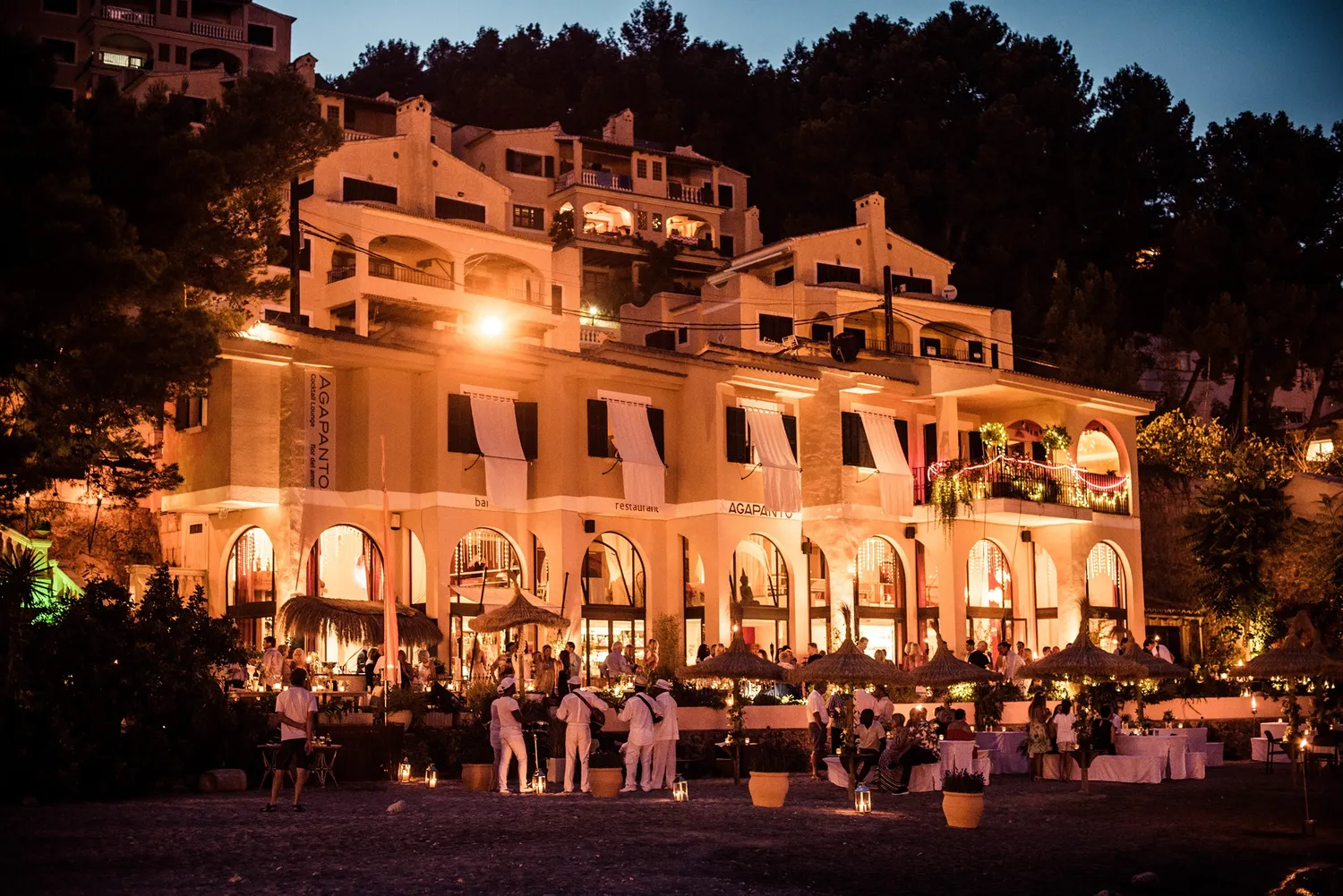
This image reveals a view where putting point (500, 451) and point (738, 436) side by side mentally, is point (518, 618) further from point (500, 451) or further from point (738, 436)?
point (738, 436)

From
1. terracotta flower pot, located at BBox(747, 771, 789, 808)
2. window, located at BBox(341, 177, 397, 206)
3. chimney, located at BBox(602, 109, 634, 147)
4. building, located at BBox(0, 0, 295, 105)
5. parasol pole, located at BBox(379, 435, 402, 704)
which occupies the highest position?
building, located at BBox(0, 0, 295, 105)

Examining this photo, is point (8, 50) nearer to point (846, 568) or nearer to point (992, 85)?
point (846, 568)

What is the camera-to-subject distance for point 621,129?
70.3 meters

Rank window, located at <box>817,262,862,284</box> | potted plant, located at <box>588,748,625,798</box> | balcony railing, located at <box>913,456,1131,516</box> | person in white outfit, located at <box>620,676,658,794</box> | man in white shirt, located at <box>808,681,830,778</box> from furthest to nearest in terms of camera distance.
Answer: window, located at <box>817,262,862,284</box>
balcony railing, located at <box>913,456,1131,516</box>
man in white shirt, located at <box>808,681,830,778</box>
person in white outfit, located at <box>620,676,658,794</box>
potted plant, located at <box>588,748,625,798</box>

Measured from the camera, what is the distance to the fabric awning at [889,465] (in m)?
40.6

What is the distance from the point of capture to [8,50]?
20531 millimetres

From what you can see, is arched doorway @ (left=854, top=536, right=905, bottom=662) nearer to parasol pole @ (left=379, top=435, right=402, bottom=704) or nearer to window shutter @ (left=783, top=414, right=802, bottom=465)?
window shutter @ (left=783, top=414, right=802, bottom=465)

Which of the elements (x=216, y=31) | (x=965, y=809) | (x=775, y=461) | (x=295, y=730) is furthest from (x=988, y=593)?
(x=216, y=31)

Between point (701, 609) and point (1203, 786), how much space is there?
47.6ft

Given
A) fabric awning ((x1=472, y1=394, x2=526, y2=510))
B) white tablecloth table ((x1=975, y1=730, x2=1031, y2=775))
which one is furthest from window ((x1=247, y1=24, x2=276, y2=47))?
→ white tablecloth table ((x1=975, y1=730, x2=1031, y2=775))

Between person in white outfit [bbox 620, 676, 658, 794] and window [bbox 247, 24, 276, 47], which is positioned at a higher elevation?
Result: window [bbox 247, 24, 276, 47]

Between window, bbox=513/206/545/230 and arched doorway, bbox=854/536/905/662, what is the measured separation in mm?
28249

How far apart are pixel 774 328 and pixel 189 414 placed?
2269cm

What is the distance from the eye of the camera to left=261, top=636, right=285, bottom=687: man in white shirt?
28.7 metres
